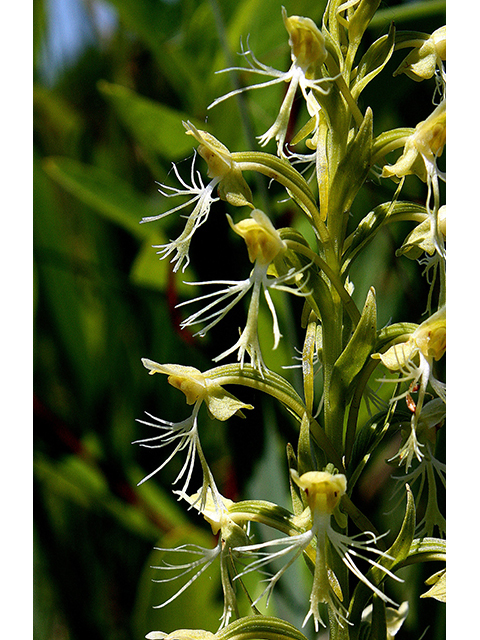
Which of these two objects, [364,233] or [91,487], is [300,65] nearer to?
[364,233]

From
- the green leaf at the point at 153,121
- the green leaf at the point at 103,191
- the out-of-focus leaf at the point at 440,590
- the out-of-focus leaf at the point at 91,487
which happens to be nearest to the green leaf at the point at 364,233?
the out-of-focus leaf at the point at 440,590

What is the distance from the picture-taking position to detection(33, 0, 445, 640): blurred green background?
46.6 inches

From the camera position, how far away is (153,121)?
124 centimetres

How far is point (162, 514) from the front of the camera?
144 cm

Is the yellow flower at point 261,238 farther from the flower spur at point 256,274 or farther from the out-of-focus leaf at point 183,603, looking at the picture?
the out-of-focus leaf at point 183,603

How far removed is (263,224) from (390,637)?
0.45 meters

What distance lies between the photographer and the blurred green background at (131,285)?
3.89 ft

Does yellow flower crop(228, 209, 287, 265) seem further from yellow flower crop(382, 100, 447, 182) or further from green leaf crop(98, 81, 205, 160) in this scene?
green leaf crop(98, 81, 205, 160)

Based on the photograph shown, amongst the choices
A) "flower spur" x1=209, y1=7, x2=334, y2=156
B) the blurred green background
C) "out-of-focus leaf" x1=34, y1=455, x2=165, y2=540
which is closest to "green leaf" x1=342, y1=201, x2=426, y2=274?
"flower spur" x1=209, y1=7, x2=334, y2=156

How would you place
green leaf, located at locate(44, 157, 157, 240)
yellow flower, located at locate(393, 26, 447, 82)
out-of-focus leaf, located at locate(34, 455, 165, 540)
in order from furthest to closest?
out-of-focus leaf, located at locate(34, 455, 165, 540) < green leaf, located at locate(44, 157, 157, 240) < yellow flower, located at locate(393, 26, 447, 82)

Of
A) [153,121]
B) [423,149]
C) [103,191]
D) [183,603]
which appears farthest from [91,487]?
Answer: [423,149]

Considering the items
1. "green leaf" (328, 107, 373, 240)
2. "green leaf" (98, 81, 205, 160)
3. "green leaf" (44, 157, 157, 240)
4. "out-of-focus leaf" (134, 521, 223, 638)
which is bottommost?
"out-of-focus leaf" (134, 521, 223, 638)

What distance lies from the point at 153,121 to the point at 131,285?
1.46 feet
